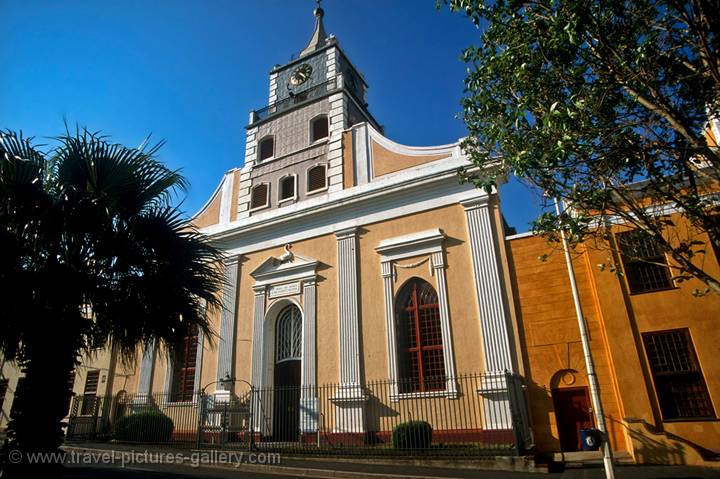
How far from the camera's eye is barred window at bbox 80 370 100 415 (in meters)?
20.8

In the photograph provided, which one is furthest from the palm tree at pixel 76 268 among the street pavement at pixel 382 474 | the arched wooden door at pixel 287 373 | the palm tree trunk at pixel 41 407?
the arched wooden door at pixel 287 373

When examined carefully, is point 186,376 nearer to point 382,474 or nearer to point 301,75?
point 382,474

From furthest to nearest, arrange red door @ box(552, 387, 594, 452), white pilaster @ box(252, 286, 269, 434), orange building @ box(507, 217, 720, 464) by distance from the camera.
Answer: white pilaster @ box(252, 286, 269, 434) < red door @ box(552, 387, 594, 452) < orange building @ box(507, 217, 720, 464)

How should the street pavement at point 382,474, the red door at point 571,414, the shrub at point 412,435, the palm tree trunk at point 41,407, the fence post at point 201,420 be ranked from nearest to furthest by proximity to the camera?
the palm tree trunk at point 41,407 → the street pavement at point 382,474 → the shrub at point 412,435 → the red door at point 571,414 → the fence post at point 201,420

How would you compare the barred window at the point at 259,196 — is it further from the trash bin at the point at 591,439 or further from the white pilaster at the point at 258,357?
the trash bin at the point at 591,439

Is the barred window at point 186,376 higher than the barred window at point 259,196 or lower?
lower

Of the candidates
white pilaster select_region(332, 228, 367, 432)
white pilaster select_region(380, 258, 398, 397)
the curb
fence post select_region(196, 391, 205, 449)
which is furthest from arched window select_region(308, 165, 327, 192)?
the curb

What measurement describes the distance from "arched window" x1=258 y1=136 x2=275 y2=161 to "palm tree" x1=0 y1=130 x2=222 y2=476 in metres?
14.0

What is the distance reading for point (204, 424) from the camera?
16562 mm

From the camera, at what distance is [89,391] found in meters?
21.8

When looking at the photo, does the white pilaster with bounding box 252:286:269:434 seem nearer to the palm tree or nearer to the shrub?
the shrub

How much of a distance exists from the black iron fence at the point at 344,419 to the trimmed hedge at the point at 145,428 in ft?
0.11

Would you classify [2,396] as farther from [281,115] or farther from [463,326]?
[463,326]

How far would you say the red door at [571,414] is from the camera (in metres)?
12.4
